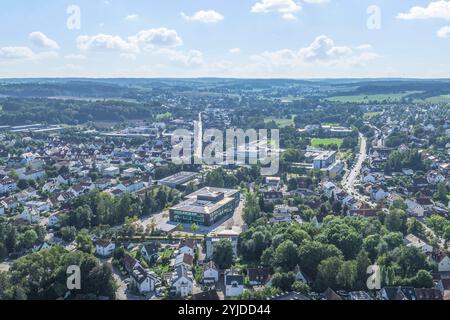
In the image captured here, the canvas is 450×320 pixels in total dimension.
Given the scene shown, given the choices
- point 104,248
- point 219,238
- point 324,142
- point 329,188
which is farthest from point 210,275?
point 324,142

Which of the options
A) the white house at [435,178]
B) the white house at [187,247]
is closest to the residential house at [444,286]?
the white house at [187,247]

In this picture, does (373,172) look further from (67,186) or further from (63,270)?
(63,270)

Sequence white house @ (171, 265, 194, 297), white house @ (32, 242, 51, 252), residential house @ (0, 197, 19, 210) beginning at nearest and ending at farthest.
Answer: white house @ (171, 265, 194, 297) < white house @ (32, 242, 51, 252) < residential house @ (0, 197, 19, 210)

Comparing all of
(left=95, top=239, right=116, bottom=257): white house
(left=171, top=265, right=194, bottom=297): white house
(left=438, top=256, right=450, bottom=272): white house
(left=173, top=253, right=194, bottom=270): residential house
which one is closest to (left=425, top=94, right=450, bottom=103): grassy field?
(left=438, top=256, right=450, bottom=272): white house

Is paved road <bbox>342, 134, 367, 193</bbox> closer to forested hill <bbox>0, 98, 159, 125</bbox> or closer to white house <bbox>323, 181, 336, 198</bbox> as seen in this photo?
white house <bbox>323, 181, 336, 198</bbox>
